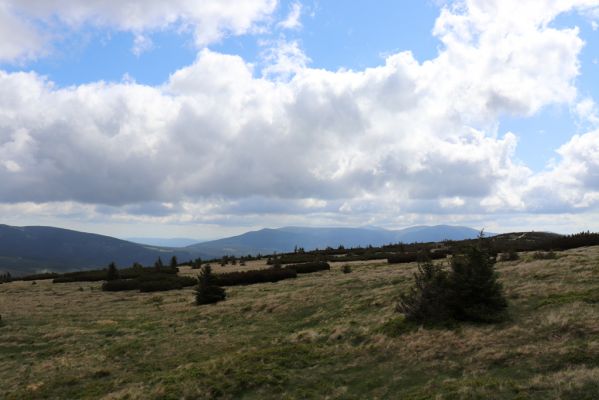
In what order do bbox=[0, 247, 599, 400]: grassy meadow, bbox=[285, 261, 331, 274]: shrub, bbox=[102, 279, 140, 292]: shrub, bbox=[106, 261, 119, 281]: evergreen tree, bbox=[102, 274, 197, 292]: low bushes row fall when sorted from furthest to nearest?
bbox=[106, 261, 119, 281]: evergreen tree < bbox=[285, 261, 331, 274]: shrub < bbox=[102, 279, 140, 292]: shrub < bbox=[102, 274, 197, 292]: low bushes row < bbox=[0, 247, 599, 400]: grassy meadow

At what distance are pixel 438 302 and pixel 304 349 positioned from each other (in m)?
5.08

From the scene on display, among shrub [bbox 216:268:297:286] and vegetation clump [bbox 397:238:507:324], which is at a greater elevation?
vegetation clump [bbox 397:238:507:324]

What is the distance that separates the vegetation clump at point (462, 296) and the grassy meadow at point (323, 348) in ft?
2.46

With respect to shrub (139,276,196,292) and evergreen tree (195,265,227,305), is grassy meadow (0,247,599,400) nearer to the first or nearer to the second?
evergreen tree (195,265,227,305)

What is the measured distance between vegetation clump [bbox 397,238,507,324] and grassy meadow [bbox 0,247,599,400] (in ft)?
2.46

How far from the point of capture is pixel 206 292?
26.9 m

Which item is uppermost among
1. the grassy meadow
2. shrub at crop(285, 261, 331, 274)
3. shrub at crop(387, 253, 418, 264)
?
shrub at crop(387, 253, 418, 264)

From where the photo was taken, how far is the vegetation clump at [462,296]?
14.9 metres

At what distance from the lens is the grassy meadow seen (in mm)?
10625

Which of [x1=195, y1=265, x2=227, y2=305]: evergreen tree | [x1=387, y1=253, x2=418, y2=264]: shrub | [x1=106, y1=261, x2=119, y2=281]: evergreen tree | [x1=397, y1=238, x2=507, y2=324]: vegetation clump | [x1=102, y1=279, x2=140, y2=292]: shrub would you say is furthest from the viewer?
[x1=106, y1=261, x2=119, y2=281]: evergreen tree

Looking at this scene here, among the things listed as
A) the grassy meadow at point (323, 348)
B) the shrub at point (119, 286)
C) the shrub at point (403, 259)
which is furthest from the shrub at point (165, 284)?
the shrub at point (403, 259)

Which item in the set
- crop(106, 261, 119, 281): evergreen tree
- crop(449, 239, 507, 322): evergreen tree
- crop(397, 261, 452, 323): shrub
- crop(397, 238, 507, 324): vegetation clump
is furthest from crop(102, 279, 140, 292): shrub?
crop(449, 239, 507, 322): evergreen tree

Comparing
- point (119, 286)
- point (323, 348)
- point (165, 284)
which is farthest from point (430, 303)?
point (119, 286)

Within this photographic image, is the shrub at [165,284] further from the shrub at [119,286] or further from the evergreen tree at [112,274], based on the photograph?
the evergreen tree at [112,274]
